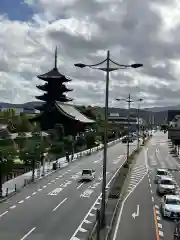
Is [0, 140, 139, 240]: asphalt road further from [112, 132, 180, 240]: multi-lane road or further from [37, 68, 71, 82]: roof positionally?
[37, 68, 71, 82]: roof

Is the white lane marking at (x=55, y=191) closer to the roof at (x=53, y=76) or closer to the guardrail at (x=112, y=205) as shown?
the guardrail at (x=112, y=205)

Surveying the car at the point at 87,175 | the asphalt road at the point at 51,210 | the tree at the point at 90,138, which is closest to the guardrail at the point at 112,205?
the asphalt road at the point at 51,210

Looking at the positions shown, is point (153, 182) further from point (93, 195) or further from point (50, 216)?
point (50, 216)

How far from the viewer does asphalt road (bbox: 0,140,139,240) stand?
2597 centimetres

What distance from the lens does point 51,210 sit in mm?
32844

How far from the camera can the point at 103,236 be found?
2275 centimetres

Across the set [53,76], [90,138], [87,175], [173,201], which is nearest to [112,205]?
[173,201]

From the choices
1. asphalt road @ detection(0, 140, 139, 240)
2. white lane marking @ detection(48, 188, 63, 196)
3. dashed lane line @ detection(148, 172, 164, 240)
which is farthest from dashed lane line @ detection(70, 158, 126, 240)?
white lane marking @ detection(48, 188, 63, 196)

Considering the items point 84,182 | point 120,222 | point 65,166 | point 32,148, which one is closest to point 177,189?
point 84,182

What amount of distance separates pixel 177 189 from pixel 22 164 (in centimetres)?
2307

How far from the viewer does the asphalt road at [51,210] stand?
25969mm

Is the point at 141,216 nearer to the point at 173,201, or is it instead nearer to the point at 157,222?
the point at 157,222

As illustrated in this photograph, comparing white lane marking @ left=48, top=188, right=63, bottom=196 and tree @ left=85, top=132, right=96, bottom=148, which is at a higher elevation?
tree @ left=85, top=132, right=96, bottom=148

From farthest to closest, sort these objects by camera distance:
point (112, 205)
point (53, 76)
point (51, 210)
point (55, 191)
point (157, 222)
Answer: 1. point (53, 76)
2. point (55, 191)
3. point (51, 210)
4. point (112, 205)
5. point (157, 222)
